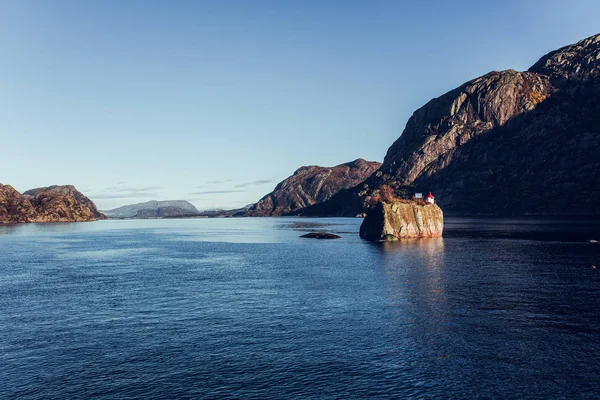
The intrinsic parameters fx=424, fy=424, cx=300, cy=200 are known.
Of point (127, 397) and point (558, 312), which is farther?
point (558, 312)

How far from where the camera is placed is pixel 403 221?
15188cm

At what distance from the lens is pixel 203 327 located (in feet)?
152

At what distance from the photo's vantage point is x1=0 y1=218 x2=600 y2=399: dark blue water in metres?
31.8

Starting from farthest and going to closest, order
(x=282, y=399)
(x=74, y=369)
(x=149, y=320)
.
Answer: (x=149, y=320) → (x=74, y=369) → (x=282, y=399)

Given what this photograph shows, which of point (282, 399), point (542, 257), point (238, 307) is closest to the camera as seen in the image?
point (282, 399)

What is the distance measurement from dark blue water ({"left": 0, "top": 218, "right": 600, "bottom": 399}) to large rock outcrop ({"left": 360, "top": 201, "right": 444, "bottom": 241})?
2467 inches

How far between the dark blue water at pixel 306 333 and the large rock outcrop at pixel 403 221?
206 feet

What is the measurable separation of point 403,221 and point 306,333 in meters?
114

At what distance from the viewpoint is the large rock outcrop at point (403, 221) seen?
152m

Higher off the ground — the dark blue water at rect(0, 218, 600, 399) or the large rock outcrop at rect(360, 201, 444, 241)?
the large rock outcrop at rect(360, 201, 444, 241)

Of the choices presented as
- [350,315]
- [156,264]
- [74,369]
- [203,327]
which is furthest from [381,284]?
[156,264]

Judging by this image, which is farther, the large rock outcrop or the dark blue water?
the large rock outcrop

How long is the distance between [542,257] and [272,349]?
274 ft

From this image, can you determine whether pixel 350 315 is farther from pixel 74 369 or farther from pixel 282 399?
pixel 74 369
